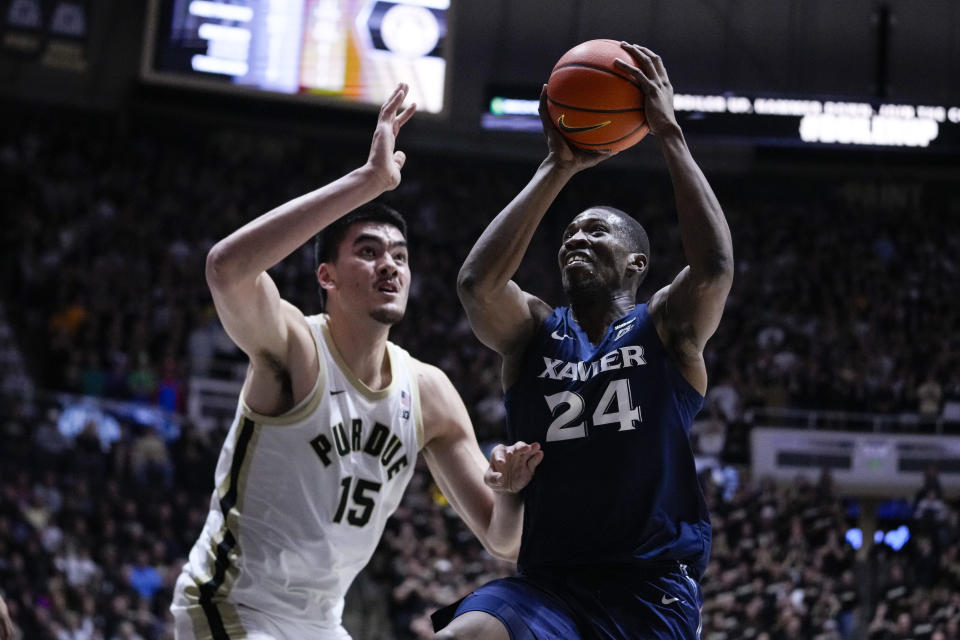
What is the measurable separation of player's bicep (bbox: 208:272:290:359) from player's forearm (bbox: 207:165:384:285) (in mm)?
56

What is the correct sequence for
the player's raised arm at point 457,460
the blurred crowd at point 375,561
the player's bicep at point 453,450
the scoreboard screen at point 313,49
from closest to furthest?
the player's raised arm at point 457,460 → the player's bicep at point 453,450 → the blurred crowd at point 375,561 → the scoreboard screen at point 313,49

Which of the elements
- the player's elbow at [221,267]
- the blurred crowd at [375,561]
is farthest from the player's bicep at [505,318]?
the blurred crowd at [375,561]

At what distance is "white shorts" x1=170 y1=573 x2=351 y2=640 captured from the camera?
3.81 m

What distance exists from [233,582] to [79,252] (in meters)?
Result: 14.2

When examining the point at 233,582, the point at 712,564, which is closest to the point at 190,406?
the point at 712,564

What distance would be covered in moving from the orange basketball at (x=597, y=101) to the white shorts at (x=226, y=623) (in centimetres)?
183

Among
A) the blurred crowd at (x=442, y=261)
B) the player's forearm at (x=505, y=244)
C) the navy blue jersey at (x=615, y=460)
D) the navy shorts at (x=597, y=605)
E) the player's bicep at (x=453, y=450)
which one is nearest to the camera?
the navy shorts at (x=597, y=605)

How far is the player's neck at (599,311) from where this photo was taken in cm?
387

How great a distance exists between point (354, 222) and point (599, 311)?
0.97 m

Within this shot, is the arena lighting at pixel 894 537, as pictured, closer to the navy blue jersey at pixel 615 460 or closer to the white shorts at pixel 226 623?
the navy blue jersey at pixel 615 460

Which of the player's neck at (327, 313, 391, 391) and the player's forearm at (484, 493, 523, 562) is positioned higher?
the player's neck at (327, 313, 391, 391)

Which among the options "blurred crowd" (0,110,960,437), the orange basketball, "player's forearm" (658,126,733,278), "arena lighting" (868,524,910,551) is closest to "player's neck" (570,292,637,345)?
"player's forearm" (658,126,733,278)

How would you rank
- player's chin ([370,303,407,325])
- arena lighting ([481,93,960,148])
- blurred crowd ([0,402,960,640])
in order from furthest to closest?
arena lighting ([481,93,960,148]), blurred crowd ([0,402,960,640]), player's chin ([370,303,407,325])

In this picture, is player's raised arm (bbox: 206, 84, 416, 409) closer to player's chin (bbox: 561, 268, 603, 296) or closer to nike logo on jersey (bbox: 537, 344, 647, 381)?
player's chin (bbox: 561, 268, 603, 296)
